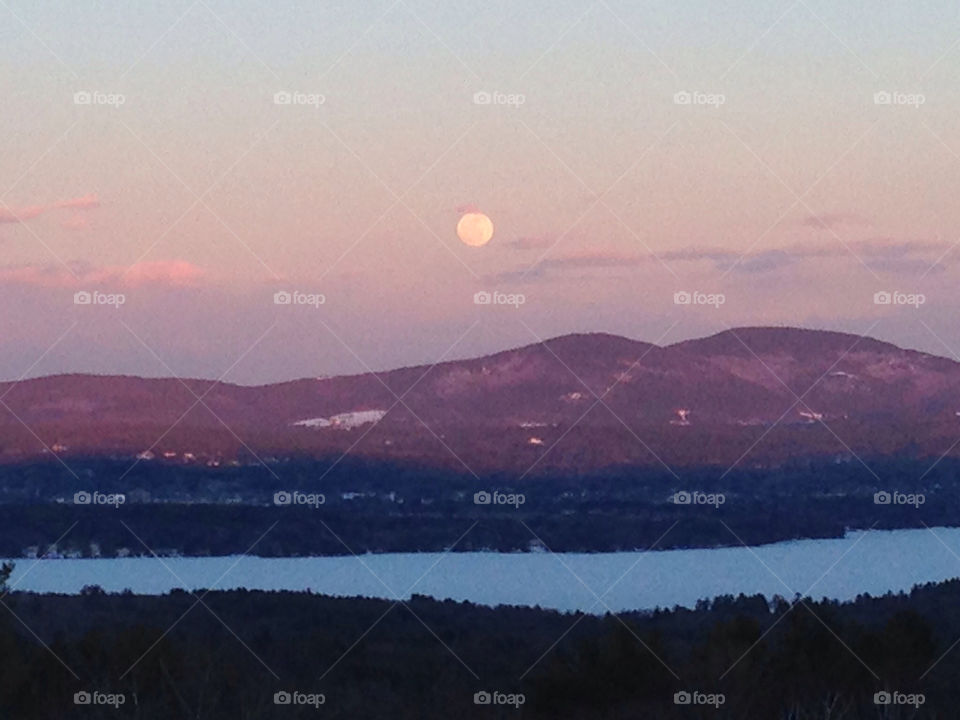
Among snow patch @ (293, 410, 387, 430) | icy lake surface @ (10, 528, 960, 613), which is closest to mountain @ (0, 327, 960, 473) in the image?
→ snow patch @ (293, 410, 387, 430)

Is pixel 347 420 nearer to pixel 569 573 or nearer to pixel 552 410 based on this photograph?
pixel 552 410

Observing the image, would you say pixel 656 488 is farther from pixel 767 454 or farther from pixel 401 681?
pixel 401 681

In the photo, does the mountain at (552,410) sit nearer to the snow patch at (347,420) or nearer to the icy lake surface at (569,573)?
the snow patch at (347,420)

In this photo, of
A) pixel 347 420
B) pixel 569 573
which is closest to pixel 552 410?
pixel 347 420

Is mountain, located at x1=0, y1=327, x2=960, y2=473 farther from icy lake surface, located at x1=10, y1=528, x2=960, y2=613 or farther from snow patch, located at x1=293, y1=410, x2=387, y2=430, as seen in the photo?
icy lake surface, located at x1=10, y1=528, x2=960, y2=613

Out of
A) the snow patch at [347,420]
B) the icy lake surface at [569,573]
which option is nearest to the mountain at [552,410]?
the snow patch at [347,420]

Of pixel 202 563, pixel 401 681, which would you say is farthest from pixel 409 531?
pixel 401 681
